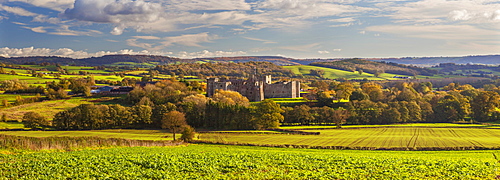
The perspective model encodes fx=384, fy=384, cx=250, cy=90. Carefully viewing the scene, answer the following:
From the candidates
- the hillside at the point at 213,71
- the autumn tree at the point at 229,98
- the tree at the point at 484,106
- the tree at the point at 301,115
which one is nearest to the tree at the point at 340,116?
the tree at the point at 301,115

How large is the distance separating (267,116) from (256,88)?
29.6m

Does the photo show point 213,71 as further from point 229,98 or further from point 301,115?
point 301,115

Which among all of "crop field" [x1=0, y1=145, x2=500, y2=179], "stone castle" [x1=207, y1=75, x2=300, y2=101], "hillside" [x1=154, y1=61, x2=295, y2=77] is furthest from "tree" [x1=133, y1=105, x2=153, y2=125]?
"hillside" [x1=154, y1=61, x2=295, y2=77]

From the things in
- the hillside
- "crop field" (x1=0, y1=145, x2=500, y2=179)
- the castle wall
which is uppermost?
the hillside

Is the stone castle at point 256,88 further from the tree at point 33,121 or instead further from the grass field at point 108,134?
the tree at point 33,121

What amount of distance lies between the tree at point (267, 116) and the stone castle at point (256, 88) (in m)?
27.6

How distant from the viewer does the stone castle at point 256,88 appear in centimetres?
8794

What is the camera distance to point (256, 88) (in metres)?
87.6

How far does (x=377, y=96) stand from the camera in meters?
83.8

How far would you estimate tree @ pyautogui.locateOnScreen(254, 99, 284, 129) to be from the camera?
5822cm

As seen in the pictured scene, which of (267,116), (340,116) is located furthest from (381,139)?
(340,116)

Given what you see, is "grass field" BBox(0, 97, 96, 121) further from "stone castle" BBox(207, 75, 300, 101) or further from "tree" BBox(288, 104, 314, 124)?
"tree" BBox(288, 104, 314, 124)

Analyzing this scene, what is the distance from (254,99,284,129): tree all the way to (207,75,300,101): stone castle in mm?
27646

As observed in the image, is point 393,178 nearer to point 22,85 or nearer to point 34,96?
point 34,96
